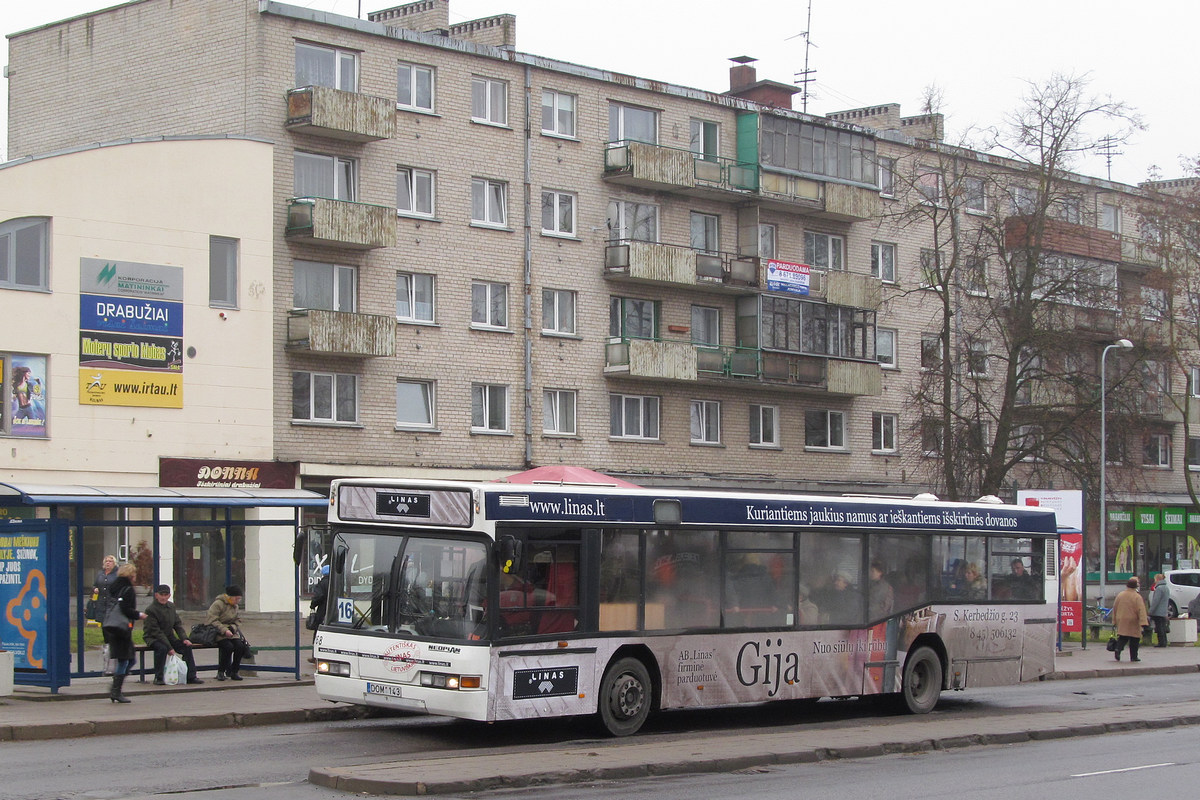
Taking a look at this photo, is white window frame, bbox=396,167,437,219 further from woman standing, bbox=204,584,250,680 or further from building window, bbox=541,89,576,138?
woman standing, bbox=204,584,250,680

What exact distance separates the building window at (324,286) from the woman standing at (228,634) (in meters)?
17.0

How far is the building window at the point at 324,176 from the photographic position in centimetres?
3706

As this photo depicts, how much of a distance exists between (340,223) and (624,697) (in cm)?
2284

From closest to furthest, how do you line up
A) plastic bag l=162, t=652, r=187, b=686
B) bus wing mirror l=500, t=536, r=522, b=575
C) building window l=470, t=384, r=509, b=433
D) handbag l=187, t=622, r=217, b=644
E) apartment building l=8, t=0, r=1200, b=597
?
bus wing mirror l=500, t=536, r=522, b=575 < plastic bag l=162, t=652, r=187, b=686 < handbag l=187, t=622, r=217, b=644 < apartment building l=8, t=0, r=1200, b=597 < building window l=470, t=384, r=509, b=433

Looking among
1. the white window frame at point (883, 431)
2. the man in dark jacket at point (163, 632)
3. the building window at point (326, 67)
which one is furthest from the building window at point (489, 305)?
the man in dark jacket at point (163, 632)

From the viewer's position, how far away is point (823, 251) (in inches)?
1987

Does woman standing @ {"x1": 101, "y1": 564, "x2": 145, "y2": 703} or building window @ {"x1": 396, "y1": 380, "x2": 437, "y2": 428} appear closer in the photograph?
woman standing @ {"x1": 101, "y1": 564, "x2": 145, "y2": 703}

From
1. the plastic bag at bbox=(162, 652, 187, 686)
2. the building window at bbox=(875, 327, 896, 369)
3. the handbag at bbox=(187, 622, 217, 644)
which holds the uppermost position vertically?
the building window at bbox=(875, 327, 896, 369)

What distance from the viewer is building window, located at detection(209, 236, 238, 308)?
114 feet

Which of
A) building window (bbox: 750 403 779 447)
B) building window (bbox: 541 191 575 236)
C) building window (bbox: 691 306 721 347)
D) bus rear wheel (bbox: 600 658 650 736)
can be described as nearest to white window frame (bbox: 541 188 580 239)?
building window (bbox: 541 191 575 236)

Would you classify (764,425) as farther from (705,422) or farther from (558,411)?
(558,411)

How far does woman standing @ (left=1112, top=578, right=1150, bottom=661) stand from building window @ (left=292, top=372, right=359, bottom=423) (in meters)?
18.6

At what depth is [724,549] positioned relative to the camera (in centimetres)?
1706

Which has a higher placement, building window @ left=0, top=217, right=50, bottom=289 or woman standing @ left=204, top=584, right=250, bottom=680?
building window @ left=0, top=217, right=50, bottom=289
